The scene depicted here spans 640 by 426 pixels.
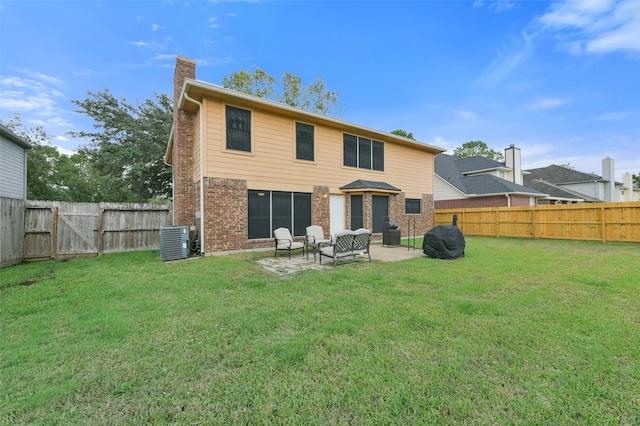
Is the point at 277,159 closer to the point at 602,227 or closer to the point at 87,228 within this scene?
the point at 87,228

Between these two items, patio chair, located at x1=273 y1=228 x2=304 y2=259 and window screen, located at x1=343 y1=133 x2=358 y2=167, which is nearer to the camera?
patio chair, located at x1=273 y1=228 x2=304 y2=259

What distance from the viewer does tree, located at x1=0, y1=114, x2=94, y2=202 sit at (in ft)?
60.3

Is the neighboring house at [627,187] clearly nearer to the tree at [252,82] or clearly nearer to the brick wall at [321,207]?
the brick wall at [321,207]

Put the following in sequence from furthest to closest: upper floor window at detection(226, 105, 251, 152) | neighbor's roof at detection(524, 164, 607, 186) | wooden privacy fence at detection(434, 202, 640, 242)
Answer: neighbor's roof at detection(524, 164, 607, 186), wooden privacy fence at detection(434, 202, 640, 242), upper floor window at detection(226, 105, 251, 152)

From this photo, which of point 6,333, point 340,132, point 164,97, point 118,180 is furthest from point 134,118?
point 6,333

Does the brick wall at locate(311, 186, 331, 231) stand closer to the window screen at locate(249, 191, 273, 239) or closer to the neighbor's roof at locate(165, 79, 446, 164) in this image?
the window screen at locate(249, 191, 273, 239)

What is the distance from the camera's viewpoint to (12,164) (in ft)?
34.4

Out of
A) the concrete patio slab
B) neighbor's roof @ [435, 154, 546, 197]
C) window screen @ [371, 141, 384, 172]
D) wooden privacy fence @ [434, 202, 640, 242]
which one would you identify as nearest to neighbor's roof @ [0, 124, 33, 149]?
the concrete patio slab

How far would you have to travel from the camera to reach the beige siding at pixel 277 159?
28.2 feet

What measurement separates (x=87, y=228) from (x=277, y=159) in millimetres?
7079

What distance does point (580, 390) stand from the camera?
1960mm

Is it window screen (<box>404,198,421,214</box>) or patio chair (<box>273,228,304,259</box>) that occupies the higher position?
window screen (<box>404,198,421,214</box>)

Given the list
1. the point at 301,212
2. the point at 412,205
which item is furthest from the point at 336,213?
the point at 412,205

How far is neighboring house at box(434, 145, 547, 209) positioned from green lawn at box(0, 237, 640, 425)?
1530 centimetres
